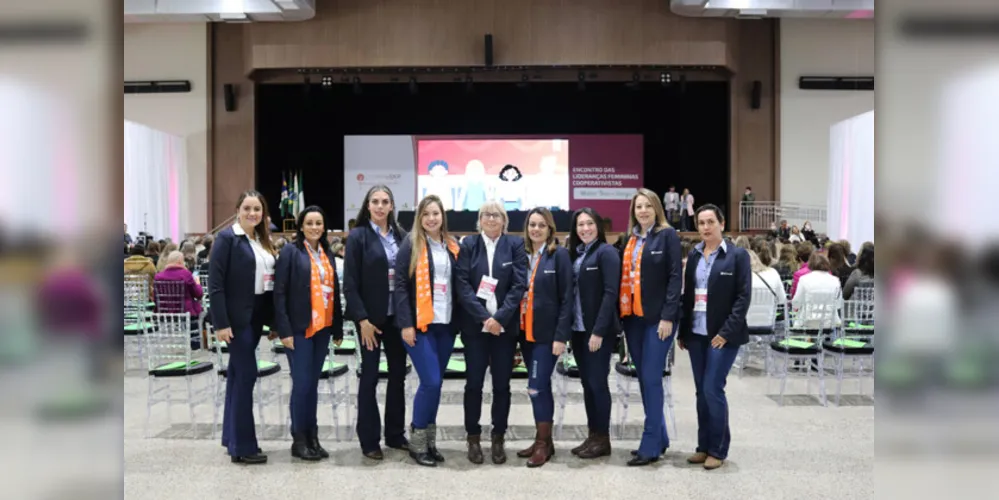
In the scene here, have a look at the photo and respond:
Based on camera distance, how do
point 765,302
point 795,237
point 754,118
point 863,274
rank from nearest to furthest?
point 765,302 → point 863,274 → point 795,237 → point 754,118

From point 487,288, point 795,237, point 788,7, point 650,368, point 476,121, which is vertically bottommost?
point 650,368

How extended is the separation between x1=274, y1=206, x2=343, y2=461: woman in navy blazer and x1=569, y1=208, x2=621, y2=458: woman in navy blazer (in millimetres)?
1348

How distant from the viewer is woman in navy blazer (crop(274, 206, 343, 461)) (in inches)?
147

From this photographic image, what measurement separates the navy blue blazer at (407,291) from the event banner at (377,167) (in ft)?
40.8

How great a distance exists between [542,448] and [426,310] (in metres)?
0.96

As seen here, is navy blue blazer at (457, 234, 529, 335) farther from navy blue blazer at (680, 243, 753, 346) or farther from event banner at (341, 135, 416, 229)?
event banner at (341, 135, 416, 229)

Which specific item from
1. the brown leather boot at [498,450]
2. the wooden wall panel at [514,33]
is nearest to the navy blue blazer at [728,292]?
the brown leather boot at [498,450]

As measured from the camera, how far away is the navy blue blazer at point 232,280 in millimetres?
3623

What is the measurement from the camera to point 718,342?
354 centimetres

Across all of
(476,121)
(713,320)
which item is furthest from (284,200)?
(713,320)

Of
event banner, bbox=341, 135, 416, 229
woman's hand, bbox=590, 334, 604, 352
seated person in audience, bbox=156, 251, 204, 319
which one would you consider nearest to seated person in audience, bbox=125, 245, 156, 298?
seated person in audience, bbox=156, 251, 204, 319

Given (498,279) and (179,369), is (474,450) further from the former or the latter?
(179,369)

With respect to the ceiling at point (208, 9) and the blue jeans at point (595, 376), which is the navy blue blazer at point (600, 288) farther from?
the ceiling at point (208, 9)

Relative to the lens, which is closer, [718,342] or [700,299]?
[718,342]
